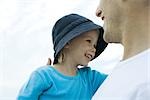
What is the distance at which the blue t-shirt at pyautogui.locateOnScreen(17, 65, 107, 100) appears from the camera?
125 centimetres

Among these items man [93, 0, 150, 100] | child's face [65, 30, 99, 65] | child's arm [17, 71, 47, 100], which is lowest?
child's arm [17, 71, 47, 100]

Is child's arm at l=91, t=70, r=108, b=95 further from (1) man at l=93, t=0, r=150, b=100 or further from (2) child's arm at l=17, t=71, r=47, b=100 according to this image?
(1) man at l=93, t=0, r=150, b=100

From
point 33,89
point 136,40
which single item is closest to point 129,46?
point 136,40

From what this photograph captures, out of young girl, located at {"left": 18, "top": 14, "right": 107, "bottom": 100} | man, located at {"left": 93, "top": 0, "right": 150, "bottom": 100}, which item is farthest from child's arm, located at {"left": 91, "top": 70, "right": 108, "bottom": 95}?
man, located at {"left": 93, "top": 0, "right": 150, "bottom": 100}

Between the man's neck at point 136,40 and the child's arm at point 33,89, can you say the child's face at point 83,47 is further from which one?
the man's neck at point 136,40

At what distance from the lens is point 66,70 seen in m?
1.35

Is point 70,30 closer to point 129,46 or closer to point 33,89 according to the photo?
point 33,89

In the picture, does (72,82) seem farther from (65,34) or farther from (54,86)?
(65,34)

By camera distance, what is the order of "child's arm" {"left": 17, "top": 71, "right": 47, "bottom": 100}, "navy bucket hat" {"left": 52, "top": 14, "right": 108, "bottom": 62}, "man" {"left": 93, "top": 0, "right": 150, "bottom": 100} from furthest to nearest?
"navy bucket hat" {"left": 52, "top": 14, "right": 108, "bottom": 62} → "child's arm" {"left": 17, "top": 71, "right": 47, "bottom": 100} → "man" {"left": 93, "top": 0, "right": 150, "bottom": 100}

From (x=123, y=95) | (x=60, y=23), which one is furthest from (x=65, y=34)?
(x=123, y=95)

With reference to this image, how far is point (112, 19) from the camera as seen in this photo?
61cm

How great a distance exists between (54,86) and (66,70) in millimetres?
98

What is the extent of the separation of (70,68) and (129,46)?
78 centimetres

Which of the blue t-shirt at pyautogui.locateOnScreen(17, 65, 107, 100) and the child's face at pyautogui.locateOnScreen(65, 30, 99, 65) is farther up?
the child's face at pyautogui.locateOnScreen(65, 30, 99, 65)
